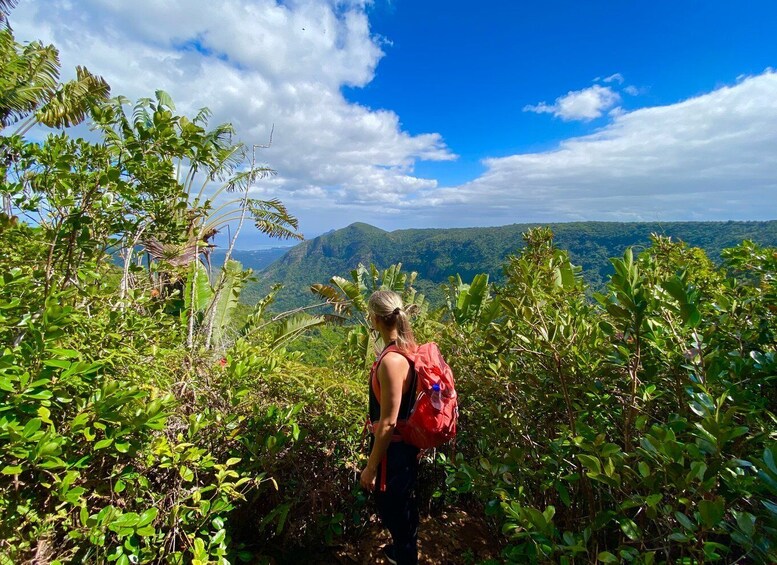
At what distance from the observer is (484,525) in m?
2.74

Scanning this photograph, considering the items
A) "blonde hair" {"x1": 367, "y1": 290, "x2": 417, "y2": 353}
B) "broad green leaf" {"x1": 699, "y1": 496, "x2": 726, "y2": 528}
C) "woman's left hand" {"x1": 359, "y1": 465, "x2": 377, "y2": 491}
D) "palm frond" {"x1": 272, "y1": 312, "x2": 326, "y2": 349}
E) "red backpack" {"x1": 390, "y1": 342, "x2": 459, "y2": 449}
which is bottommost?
"palm frond" {"x1": 272, "y1": 312, "x2": 326, "y2": 349}

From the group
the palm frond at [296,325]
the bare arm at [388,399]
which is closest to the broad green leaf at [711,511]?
the bare arm at [388,399]

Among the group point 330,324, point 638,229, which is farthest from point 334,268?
point 330,324

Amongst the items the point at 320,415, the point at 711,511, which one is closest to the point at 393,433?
the point at 320,415

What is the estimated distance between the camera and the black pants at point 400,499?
2209 mm

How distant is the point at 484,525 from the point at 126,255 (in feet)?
10.2

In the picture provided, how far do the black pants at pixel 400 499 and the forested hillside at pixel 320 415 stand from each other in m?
0.27

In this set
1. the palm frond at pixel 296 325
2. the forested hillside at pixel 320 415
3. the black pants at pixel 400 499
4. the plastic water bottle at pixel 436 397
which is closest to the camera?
the forested hillside at pixel 320 415

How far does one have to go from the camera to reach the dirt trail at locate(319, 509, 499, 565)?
2506 millimetres

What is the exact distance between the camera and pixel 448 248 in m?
122

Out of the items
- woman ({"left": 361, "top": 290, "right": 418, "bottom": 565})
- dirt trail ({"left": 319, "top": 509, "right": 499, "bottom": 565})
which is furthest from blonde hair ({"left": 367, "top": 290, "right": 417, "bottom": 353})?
dirt trail ({"left": 319, "top": 509, "right": 499, "bottom": 565})

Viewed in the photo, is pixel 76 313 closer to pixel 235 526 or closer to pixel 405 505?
pixel 235 526

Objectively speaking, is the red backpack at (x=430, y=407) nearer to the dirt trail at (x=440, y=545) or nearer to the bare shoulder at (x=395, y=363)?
the bare shoulder at (x=395, y=363)

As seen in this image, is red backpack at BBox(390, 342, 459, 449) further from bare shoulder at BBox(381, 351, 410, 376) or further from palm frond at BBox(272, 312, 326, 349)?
palm frond at BBox(272, 312, 326, 349)
